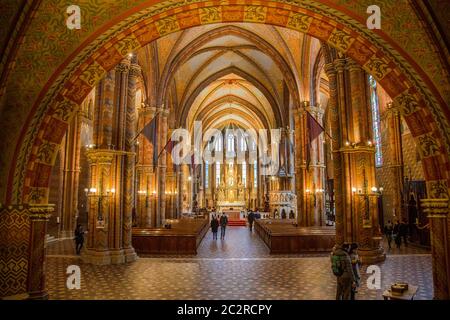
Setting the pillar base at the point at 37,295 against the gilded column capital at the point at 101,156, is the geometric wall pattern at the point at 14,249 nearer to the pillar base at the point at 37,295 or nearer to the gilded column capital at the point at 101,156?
the pillar base at the point at 37,295

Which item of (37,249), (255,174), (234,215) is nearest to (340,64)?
(37,249)

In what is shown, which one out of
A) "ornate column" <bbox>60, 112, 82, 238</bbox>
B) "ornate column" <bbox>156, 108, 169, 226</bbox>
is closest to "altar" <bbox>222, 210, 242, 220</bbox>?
"ornate column" <bbox>156, 108, 169, 226</bbox>

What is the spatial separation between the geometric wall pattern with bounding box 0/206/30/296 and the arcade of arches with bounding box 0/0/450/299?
0.02 meters

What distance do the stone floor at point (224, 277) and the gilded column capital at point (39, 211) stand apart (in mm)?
2022

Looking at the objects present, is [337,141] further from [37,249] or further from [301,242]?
[37,249]

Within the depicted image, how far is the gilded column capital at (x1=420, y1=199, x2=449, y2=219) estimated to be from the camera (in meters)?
6.08

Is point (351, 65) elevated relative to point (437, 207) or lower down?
elevated

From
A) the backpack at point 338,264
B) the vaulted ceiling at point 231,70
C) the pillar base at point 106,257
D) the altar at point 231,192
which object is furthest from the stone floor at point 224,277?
the altar at point 231,192

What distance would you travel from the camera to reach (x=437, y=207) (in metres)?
6.17

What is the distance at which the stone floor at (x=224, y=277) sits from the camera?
738cm

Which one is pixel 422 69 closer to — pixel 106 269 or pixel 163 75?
pixel 106 269

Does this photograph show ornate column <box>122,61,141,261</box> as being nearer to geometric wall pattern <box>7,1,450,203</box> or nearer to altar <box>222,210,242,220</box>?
geometric wall pattern <box>7,1,450,203</box>

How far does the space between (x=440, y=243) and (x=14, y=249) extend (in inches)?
311
